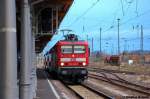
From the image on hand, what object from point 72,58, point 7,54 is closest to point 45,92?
point 72,58

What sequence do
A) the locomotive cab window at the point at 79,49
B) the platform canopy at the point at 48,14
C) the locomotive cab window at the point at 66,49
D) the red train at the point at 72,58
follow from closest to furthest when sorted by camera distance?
the platform canopy at the point at 48,14 < the red train at the point at 72,58 < the locomotive cab window at the point at 79,49 < the locomotive cab window at the point at 66,49

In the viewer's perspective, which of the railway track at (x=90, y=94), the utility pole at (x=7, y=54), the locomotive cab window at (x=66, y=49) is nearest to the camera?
the utility pole at (x=7, y=54)

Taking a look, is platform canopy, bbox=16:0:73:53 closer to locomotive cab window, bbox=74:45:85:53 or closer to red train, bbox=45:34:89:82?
red train, bbox=45:34:89:82

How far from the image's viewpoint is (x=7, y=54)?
18.6ft

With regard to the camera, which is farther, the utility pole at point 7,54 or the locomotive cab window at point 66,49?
the locomotive cab window at point 66,49

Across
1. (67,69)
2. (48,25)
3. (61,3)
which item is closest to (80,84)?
(67,69)

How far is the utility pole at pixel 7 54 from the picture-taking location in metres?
5.61

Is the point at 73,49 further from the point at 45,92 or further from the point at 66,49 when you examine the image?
the point at 45,92

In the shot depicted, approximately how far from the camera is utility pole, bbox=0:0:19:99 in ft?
18.4

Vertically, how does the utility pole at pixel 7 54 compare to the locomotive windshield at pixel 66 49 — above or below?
below

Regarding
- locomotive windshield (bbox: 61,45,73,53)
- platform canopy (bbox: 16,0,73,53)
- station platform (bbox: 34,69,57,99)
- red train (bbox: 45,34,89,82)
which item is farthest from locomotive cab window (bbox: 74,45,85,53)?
station platform (bbox: 34,69,57,99)

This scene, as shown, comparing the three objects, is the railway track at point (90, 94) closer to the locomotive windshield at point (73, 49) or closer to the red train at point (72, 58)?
the red train at point (72, 58)

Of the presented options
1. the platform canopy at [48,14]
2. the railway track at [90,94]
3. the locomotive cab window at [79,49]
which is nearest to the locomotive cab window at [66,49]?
the locomotive cab window at [79,49]

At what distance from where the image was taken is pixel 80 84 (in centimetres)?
3762
